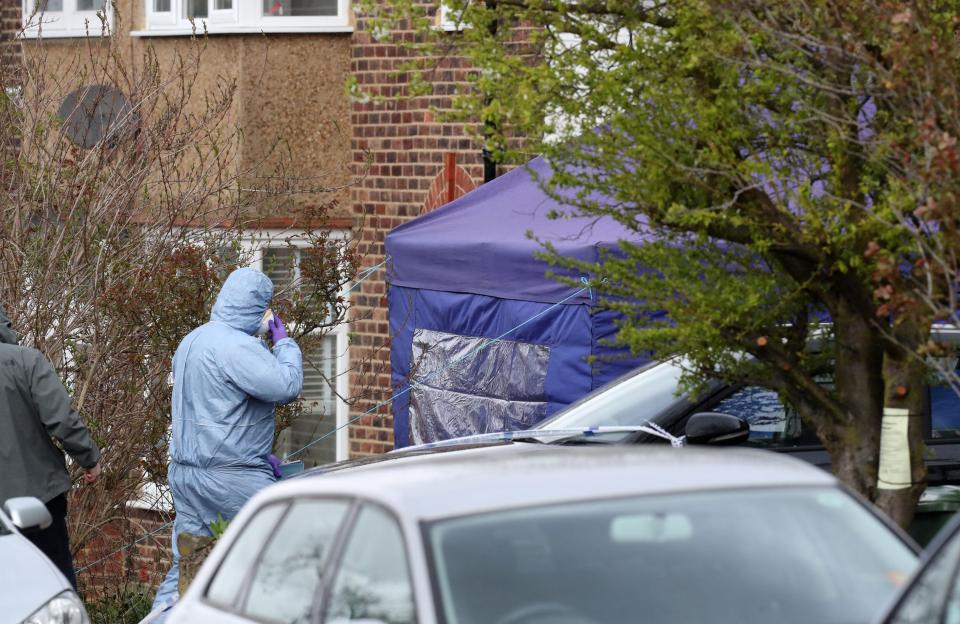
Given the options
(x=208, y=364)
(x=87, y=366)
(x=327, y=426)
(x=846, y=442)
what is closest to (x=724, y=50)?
(x=846, y=442)

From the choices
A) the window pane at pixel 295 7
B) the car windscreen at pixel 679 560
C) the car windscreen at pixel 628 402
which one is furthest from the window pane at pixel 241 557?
the window pane at pixel 295 7

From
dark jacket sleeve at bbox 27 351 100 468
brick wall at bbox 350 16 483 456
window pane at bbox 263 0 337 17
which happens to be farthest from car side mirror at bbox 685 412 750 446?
window pane at bbox 263 0 337 17

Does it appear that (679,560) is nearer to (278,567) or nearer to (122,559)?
(278,567)

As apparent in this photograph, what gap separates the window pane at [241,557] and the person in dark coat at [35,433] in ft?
11.3

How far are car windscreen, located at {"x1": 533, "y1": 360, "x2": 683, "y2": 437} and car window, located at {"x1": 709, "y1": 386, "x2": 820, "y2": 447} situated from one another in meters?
0.27

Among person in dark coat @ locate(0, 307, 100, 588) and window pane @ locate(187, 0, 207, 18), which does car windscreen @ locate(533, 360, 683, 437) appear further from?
window pane @ locate(187, 0, 207, 18)

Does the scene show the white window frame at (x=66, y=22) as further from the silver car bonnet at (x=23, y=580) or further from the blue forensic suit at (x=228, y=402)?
the silver car bonnet at (x=23, y=580)

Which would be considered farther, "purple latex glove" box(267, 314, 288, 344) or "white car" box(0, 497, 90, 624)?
"purple latex glove" box(267, 314, 288, 344)

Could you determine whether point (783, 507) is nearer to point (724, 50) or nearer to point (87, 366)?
point (724, 50)

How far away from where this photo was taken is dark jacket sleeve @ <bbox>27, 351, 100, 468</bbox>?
8.04 meters

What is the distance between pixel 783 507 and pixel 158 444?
6.66 metres

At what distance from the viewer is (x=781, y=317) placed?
21.1 feet

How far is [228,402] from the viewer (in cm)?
802

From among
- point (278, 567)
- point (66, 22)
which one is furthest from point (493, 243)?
point (66, 22)
